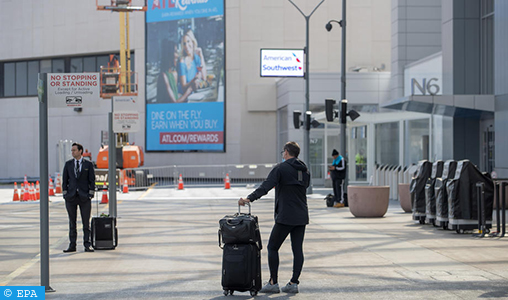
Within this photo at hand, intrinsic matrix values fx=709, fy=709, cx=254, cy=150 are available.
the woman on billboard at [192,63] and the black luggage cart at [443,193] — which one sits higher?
the woman on billboard at [192,63]

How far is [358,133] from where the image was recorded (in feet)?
122

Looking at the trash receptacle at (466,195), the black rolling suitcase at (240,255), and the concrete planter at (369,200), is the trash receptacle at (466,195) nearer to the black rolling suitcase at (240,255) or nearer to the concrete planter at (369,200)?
the concrete planter at (369,200)

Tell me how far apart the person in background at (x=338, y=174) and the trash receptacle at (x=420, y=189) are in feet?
17.0

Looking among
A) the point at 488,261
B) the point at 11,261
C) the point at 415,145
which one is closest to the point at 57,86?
the point at 11,261

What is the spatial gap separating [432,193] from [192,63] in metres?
30.4

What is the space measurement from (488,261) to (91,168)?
6807 mm

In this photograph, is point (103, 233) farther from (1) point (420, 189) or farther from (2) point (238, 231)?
(1) point (420, 189)

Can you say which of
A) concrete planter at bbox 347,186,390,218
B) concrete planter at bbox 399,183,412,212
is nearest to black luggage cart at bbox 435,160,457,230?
concrete planter at bbox 347,186,390,218

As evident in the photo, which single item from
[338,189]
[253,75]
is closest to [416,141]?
[338,189]

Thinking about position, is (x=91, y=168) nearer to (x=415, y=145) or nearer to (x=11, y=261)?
(x=11, y=261)

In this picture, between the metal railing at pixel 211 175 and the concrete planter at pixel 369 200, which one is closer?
the concrete planter at pixel 369 200

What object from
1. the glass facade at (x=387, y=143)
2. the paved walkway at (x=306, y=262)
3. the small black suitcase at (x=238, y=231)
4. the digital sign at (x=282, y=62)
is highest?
the digital sign at (x=282, y=62)

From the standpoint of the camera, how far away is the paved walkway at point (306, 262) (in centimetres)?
860

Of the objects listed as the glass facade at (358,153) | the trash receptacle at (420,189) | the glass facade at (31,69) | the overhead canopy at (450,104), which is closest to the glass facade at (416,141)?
the glass facade at (358,153)
